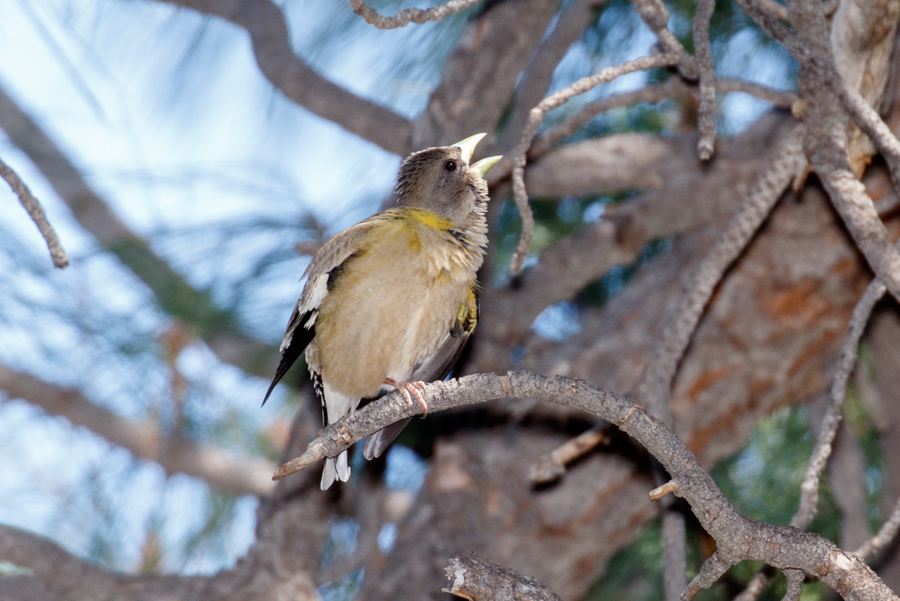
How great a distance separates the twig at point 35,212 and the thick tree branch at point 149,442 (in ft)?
7.45

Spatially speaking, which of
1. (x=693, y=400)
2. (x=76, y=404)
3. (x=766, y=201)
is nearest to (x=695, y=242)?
(x=693, y=400)

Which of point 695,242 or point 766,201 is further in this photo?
point 695,242

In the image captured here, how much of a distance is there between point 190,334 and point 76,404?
70 centimetres

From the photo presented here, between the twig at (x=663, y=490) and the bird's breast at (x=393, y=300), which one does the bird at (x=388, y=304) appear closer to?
the bird's breast at (x=393, y=300)

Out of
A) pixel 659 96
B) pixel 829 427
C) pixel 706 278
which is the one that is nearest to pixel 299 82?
pixel 659 96

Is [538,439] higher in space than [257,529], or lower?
higher

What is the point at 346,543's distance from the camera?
4.64 meters

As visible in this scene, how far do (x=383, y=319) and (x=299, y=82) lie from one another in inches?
56.4

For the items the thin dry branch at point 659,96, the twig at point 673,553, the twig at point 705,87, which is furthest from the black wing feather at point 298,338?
the twig at point 705,87

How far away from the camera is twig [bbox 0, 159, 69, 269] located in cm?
185

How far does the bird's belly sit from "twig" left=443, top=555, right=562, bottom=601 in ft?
3.53

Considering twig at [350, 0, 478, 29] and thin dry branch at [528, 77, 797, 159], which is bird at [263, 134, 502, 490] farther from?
twig at [350, 0, 478, 29]

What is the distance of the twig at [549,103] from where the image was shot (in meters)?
2.20

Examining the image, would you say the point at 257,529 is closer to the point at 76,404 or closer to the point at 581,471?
the point at 76,404
